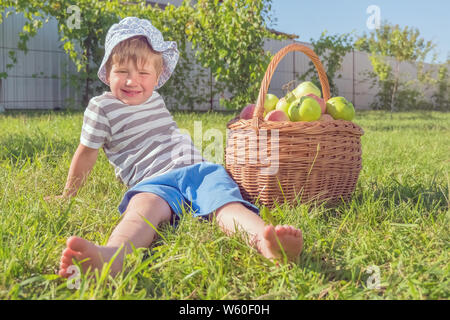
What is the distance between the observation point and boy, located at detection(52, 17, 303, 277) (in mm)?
1647

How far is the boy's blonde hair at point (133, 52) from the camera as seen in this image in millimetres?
1910

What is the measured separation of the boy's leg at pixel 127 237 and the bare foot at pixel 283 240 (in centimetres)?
41

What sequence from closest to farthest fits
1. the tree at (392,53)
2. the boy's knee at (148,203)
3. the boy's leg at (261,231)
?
the boy's leg at (261,231) → the boy's knee at (148,203) → the tree at (392,53)

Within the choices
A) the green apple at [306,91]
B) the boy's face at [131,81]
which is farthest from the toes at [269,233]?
the green apple at [306,91]

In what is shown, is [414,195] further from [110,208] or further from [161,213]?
[110,208]

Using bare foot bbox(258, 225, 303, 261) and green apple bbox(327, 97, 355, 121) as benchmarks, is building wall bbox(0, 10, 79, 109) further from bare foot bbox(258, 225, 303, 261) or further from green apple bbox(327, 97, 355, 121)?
bare foot bbox(258, 225, 303, 261)

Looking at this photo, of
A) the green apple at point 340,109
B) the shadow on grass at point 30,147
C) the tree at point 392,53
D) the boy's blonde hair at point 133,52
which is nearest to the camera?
the boy's blonde hair at point 133,52

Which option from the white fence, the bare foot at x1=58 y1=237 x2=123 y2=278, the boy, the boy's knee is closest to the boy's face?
the boy

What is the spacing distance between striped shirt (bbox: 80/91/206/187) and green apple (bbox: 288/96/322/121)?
0.48 metres

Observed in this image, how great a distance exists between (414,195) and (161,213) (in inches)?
48.5

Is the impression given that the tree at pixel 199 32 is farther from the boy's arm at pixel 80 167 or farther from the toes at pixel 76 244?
the toes at pixel 76 244

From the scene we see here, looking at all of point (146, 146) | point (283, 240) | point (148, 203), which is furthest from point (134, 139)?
point (283, 240)

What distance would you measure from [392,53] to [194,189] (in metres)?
13.9
